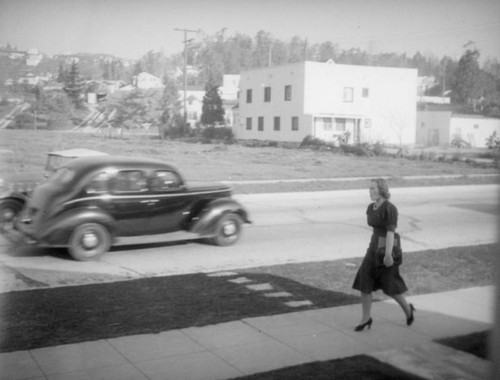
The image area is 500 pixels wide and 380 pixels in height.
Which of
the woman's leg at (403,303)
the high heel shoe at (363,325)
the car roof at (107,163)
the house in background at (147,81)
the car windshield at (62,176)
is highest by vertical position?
the house in background at (147,81)

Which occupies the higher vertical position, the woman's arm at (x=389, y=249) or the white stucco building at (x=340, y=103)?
the white stucco building at (x=340, y=103)

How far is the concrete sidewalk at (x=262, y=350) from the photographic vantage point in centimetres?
473

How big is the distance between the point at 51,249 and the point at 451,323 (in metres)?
6.29

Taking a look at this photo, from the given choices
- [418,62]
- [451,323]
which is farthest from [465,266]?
[418,62]

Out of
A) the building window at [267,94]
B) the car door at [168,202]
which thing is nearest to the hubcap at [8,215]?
the car door at [168,202]

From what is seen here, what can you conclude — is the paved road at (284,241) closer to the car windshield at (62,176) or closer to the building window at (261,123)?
the car windshield at (62,176)

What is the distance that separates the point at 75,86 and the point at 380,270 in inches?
284

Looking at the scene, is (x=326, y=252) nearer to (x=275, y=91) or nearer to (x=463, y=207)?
(x=463, y=207)

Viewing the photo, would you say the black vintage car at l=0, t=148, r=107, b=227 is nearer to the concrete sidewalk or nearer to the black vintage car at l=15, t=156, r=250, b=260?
the black vintage car at l=15, t=156, r=250, b=260

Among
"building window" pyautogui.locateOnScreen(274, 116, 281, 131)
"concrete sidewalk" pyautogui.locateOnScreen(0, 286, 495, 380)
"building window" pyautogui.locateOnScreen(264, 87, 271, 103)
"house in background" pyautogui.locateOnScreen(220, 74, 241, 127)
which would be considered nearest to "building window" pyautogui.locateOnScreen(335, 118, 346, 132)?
"building window" pyautogui.locateOnScreen(274, 116, 281, 131)

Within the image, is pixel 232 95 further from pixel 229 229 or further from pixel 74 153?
pixel 229 229

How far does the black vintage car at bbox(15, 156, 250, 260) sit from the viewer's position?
8.59 metres

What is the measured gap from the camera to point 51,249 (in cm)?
943

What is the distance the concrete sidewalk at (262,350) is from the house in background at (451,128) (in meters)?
22.5
